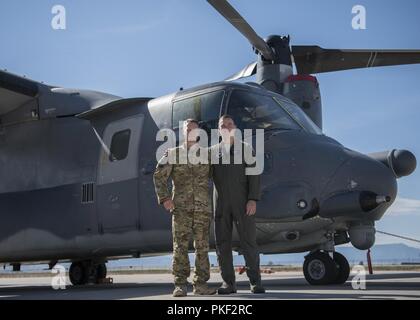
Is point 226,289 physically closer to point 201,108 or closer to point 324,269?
point 324,269

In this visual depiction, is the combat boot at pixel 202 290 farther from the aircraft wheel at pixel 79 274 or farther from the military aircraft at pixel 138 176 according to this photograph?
the aircraft wheel at pixel 79 274

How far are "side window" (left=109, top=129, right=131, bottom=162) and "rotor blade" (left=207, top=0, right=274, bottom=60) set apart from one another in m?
5.25

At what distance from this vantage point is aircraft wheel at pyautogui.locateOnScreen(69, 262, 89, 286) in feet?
44.6

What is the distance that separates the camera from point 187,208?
6.54 m

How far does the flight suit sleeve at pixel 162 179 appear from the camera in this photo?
21.2 ft

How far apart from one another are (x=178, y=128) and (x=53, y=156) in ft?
10.8

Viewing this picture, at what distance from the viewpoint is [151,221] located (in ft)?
30.9

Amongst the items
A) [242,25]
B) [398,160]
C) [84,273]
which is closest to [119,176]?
[84,273]

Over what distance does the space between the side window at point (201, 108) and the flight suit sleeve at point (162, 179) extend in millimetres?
2421

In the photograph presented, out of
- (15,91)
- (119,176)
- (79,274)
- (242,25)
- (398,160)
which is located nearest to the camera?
(119,176)

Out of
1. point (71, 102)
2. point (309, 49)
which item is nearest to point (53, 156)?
point (71, 102)

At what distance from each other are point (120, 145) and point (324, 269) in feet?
14.3

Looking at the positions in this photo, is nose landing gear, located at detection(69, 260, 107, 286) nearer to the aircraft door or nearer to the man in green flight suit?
the aircraft door

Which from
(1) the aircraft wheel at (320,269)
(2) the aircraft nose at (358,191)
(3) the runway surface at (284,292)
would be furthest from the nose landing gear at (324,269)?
(2) the aircraft nose at (358,191)
